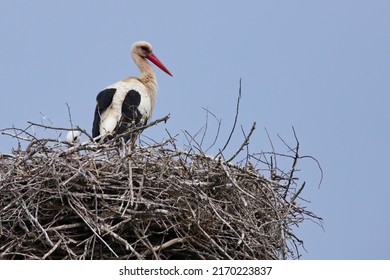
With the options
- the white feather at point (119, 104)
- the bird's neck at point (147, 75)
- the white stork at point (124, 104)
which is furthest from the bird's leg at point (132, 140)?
the bird's neck at point (147, 75)

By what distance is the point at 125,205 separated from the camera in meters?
6.08

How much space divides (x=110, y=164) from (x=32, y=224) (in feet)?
1.94

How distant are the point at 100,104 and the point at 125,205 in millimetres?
2691

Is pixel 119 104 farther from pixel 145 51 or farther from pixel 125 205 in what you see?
pixel 125 205

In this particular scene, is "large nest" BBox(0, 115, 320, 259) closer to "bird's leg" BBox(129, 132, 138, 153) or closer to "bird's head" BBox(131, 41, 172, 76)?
"bird's leg" BBox(129, 132, 138, 153)

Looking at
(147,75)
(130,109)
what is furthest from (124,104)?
(147,75)

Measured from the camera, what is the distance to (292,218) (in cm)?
660

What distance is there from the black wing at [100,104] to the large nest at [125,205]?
211 centimetres

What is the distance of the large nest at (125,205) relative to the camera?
19.7ft

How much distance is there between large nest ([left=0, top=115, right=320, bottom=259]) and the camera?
600 cm

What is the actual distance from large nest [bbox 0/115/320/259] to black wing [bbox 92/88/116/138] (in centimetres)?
211
